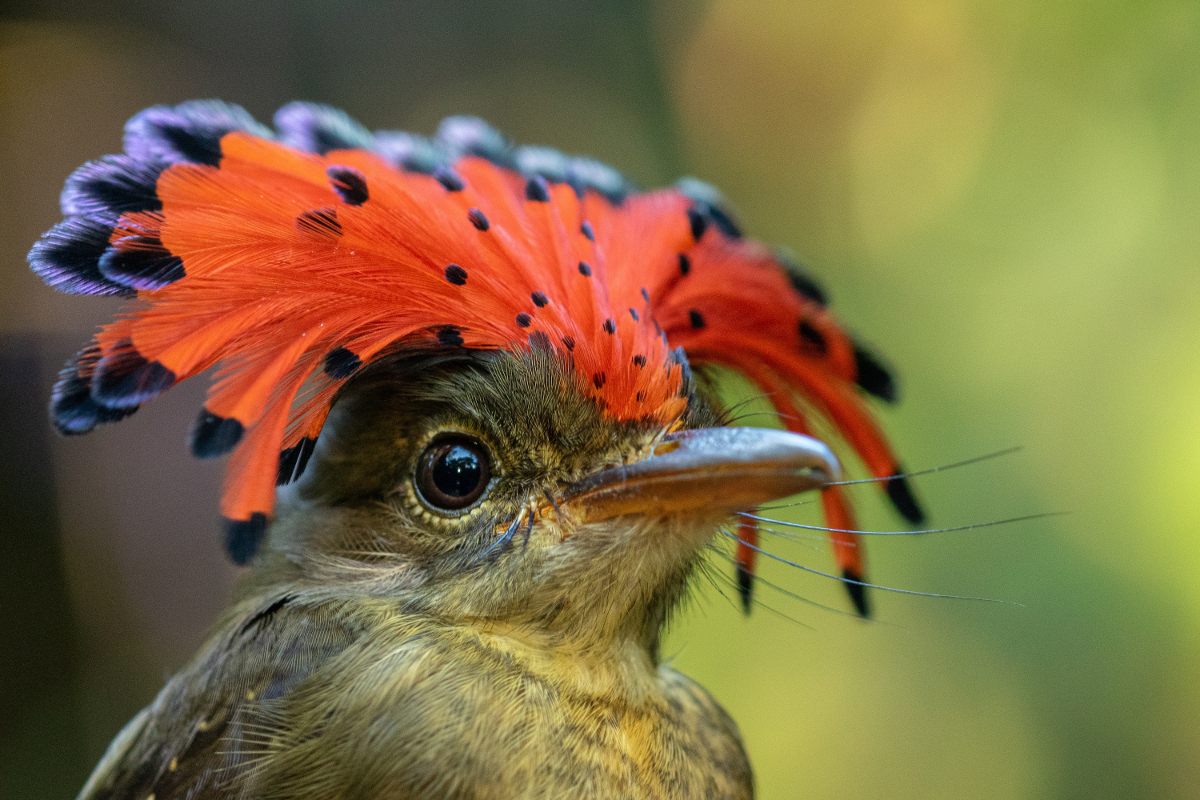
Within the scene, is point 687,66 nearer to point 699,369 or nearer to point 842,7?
point 842,7

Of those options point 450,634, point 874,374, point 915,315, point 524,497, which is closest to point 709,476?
point 524,497

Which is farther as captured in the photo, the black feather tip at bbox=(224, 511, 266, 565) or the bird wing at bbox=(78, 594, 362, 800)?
the black feather tip at bbox=(224, 511, 266, 565)

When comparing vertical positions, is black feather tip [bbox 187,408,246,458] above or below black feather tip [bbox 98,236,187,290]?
below

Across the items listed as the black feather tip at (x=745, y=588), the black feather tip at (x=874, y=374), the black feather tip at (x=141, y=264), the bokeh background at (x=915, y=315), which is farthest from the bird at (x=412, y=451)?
the bokeh background at (x=915, y=315)

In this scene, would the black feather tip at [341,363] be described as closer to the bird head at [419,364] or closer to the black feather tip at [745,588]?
the bird head at [419,364]

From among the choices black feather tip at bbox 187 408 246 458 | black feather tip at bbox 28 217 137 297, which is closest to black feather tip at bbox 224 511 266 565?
black feather tip at bbox 187 408 246 458

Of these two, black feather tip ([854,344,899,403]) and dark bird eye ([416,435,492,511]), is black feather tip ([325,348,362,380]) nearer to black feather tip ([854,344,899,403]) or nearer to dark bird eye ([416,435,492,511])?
dark bird eye ([416,435,492,511])

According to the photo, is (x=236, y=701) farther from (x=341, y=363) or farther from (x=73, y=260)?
(x=73, y=260)
